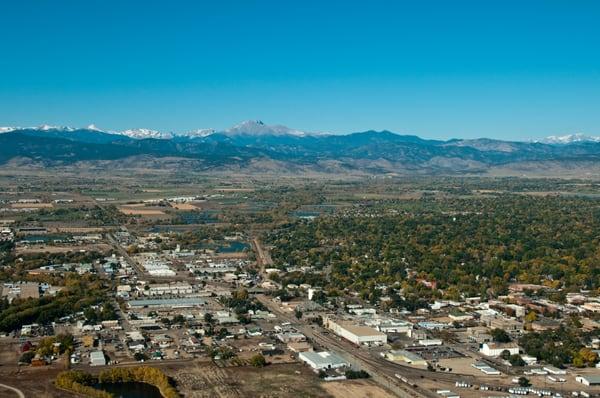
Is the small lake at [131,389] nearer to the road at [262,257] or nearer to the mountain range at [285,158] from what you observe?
the road at [262,257]

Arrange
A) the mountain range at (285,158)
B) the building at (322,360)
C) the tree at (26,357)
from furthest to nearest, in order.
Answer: the mountain range at (285,158) → the tree at (26,357) → the building at (322,360)

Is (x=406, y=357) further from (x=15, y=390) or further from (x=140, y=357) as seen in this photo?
(x=15, y=390)

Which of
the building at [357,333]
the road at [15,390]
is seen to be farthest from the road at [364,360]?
the road at [15,390]

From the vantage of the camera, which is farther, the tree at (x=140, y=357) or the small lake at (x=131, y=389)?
the tree at (x=140, y=357)

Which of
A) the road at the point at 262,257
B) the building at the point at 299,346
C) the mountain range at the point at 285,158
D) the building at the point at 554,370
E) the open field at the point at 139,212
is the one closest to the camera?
the building at the point at 554,370

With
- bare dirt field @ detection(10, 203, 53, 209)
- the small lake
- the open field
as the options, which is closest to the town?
the small lake

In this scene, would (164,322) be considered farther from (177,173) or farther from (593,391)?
(177,173)

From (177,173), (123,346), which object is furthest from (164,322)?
(177,173)
